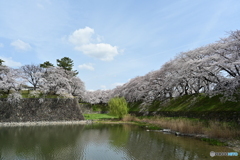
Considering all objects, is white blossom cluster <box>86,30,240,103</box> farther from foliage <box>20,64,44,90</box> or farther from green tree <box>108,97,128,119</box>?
foliage <box>20,64,44,90</box>

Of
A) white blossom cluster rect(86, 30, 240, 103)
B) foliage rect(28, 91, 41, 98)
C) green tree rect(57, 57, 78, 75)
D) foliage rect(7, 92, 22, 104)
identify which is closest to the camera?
white blossom cluster rect(86, 30, 240, 103)

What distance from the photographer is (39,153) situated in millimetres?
9891

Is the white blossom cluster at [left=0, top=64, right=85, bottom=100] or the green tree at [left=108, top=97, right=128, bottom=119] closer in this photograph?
the white blossom cluster at [left=0, top=64, right=85, bottom=100]

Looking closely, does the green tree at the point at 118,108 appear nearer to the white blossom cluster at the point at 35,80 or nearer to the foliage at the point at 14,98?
the white blossom cluster at the point at 35,80

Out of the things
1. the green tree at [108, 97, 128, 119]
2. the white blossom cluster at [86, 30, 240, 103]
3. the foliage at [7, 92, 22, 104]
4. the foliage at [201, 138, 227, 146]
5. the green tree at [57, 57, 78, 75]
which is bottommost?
the foliage at [201, 138, 227, 146]

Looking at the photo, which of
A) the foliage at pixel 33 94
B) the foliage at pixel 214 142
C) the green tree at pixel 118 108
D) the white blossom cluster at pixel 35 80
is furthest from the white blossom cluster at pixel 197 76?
the foliage at pixel 33 94

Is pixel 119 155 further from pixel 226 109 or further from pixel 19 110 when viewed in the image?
pixel 19 110

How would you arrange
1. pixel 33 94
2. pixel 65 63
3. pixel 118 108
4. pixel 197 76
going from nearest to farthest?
pixel 197 76
pixel 33 94
pixel 118 108
pixel 65 63

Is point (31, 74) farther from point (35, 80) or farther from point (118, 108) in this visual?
point (118, 108)

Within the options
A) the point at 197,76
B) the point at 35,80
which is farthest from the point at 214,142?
the point at 35,80

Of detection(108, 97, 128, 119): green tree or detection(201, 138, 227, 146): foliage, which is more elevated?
detection(108, 97, 128, 119): green tree

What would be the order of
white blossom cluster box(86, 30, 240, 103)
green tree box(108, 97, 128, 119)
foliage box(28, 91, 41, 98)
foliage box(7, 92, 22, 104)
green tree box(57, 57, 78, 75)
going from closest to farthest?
white blossom cluster box(86, 30, 240, 103) → foliage box(7, 92, 22, 104) → foliage box(28, 91, 41, 98) → green tree box(108, 97, 128, 119) → green tree box(57, 57, 78, 75)

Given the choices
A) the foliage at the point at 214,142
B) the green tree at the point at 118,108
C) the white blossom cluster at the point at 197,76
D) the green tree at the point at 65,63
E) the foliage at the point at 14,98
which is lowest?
the foliage at the point at 214,142

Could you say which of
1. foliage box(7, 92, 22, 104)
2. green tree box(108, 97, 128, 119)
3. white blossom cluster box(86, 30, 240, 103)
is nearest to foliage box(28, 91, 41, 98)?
foliage box(7, 92, 22, 104)
